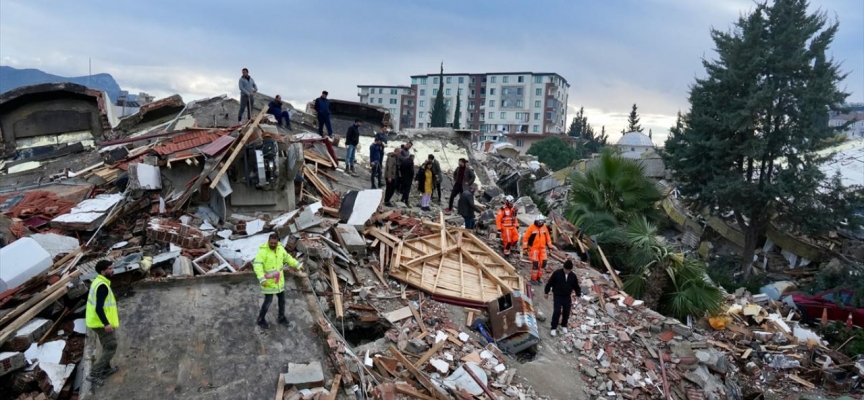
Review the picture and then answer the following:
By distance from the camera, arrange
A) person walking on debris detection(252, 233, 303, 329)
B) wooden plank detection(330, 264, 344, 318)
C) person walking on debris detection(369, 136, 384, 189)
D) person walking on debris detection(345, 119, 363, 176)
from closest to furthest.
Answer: person walking on debris detection(252, 233, 303, 329)
wooden plank detection(330, 264, 344, 318)
person walking on debris detection(369, 136, 384, 189)
person walking on debris detection(345, 119, 363, 176)

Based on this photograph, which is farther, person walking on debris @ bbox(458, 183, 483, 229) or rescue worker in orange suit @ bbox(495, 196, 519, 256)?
person walking on debris @ bbox(458, 183, 483, 229)

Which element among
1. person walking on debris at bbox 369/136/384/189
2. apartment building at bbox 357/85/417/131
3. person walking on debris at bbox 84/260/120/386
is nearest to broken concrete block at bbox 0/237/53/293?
person walking on debris at bbox 84/260/120/386

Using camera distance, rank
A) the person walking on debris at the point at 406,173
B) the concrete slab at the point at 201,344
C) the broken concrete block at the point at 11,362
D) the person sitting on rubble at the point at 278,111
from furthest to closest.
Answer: the person sitting on rubble at the point at 278,111 < the person walking on debris at the point at 406,173 < the broken concrete block at the point at 11,362 < the concrete slab at the point at 201,344

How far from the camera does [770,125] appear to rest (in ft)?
65.6

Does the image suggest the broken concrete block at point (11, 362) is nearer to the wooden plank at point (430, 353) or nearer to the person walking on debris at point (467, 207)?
the wooden plank at point (430, 353)

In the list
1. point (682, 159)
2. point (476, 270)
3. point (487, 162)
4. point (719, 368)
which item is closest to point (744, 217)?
point (682, 159)

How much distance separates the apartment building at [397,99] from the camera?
77.2 meters

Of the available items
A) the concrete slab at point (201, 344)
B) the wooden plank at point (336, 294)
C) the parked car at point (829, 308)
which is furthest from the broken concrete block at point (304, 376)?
the parked car at point (829, 308)

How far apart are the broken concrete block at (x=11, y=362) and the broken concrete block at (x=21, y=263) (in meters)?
1.42

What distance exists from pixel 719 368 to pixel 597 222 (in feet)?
17.7

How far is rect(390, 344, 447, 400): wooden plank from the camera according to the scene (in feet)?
21.0

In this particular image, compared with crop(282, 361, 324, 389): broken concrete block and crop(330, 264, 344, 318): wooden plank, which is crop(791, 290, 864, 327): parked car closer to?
crop(330, 264, 344, 318): wooden plank

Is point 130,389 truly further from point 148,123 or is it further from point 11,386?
point 148,123

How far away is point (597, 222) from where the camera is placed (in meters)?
13.8
